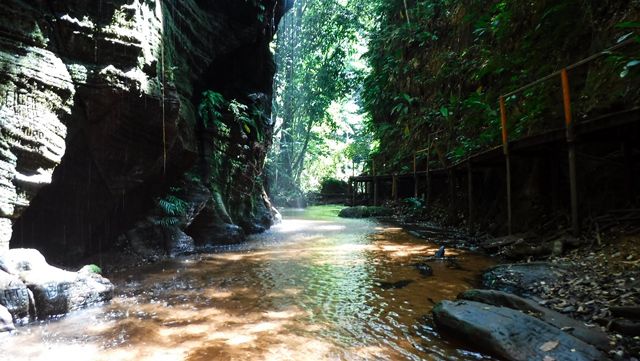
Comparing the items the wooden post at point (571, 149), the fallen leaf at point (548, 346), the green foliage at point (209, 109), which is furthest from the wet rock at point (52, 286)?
the wooden post at point (571, 149)

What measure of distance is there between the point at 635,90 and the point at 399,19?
64.7 feet

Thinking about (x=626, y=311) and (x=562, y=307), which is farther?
(x=562, y=307)

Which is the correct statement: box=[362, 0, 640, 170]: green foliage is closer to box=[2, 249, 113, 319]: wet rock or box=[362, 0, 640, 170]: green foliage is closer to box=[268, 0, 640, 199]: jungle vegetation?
box=[268, 0, 640, 199]: jungle vegetation

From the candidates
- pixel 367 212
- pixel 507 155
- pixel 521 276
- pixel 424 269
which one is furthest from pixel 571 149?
pixel 367 212

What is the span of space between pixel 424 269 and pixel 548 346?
3.58 m

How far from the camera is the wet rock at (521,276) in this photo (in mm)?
5156

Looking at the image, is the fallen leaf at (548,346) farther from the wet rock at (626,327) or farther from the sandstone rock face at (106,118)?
the sandstone rock face at (106,118)

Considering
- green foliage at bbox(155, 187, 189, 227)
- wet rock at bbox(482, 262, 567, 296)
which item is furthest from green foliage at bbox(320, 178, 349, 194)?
wet rock at bbox(482, 262, 567, 296)

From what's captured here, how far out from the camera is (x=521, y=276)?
5465 mm

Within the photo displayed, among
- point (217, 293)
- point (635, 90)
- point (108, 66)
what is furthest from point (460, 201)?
point (108, 66)

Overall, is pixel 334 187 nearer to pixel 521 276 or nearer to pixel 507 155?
pixel 507 155

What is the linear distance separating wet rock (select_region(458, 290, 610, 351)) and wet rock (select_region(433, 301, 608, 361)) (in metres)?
0.19

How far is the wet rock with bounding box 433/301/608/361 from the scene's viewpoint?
3.24m

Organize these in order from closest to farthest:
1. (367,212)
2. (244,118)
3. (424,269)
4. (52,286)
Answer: (52,286) < (424,269) < (244,118) < (367,212)
